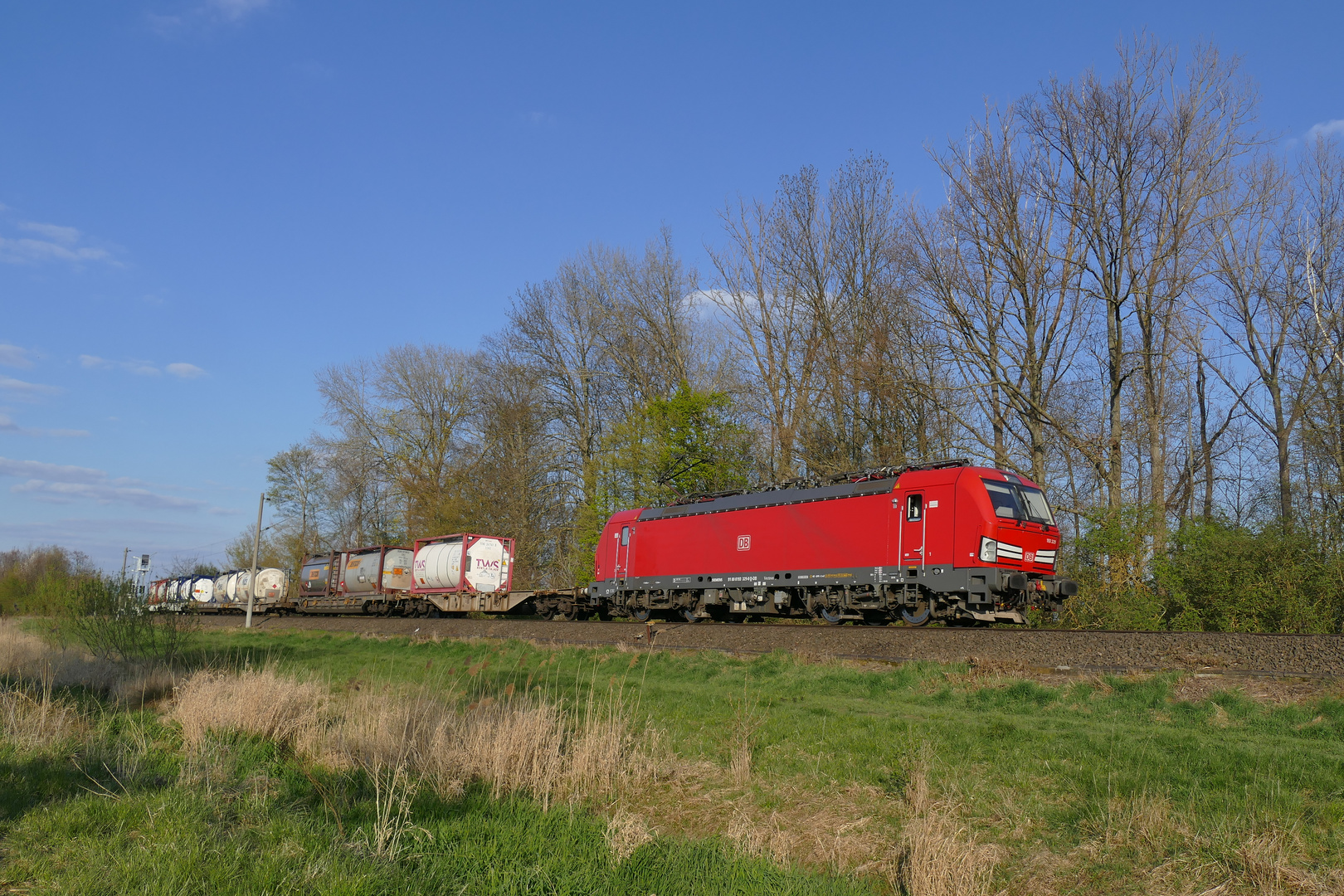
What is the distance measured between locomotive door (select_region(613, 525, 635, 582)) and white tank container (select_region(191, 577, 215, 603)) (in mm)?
35067

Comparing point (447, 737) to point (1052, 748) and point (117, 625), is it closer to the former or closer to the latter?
point (1052, 748)

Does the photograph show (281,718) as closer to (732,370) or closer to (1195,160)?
(1195,160)

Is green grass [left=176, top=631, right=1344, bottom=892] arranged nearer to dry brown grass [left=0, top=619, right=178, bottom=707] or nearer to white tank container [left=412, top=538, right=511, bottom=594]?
dry brown grass [left=0, top=619, right=178, bottom=707]

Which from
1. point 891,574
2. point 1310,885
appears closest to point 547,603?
point 891,574

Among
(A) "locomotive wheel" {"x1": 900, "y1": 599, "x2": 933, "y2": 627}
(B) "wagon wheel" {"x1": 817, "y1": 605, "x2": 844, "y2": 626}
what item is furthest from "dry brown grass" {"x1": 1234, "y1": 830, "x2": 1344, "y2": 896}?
(B) "wagon wheel" {"x1": 817, "y1": 605, "x2": 844, "y2": 626}

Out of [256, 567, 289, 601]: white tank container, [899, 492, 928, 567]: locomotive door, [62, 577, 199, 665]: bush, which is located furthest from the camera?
[256, 567, 289, 601]: white tank container

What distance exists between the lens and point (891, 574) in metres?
19.5

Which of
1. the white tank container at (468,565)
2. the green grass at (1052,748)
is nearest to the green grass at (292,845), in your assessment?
the green grass at (1052,748)

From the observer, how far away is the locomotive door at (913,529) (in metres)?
19.0

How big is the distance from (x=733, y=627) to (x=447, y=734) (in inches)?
423

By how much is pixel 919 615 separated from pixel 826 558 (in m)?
2.73

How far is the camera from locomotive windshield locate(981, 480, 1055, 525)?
18328 mm

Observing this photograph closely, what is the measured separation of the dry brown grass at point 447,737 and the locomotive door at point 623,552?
1597 centimetres

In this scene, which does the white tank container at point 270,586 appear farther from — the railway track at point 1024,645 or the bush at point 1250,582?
the bush at point 1250,582
